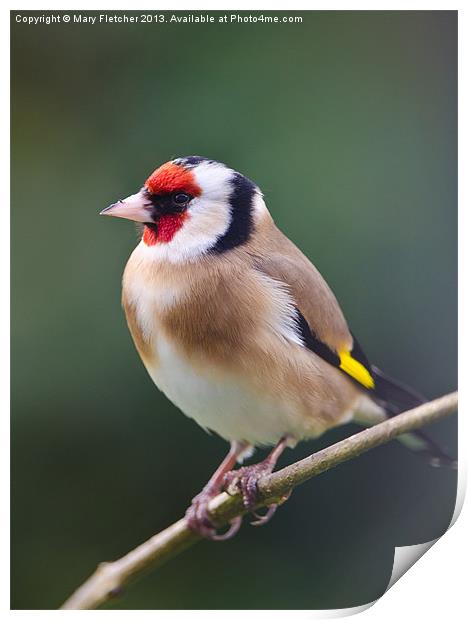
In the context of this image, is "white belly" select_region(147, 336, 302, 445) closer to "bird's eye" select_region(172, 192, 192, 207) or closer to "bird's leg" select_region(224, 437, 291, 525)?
"bird's leg" select_region(224, 437, 291, 525)

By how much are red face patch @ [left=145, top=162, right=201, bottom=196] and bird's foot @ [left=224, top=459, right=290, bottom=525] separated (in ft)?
1.53

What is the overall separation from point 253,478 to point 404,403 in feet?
0.89

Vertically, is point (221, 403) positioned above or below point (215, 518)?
above

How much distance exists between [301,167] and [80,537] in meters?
0.69

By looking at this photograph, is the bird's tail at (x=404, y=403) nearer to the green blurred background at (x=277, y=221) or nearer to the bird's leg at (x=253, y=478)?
the green blurred background at (x=277, y=221)

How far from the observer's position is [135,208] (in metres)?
1.48

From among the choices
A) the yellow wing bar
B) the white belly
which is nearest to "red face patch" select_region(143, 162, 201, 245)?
the white belly

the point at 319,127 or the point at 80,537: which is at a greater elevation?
the point at 319,127

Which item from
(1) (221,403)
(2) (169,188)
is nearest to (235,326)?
(1) (221,403)

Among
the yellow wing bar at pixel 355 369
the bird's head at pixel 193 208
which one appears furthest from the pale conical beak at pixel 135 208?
the yellow wing bar at pixel 355 369

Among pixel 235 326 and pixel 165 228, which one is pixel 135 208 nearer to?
pixel 165 228
